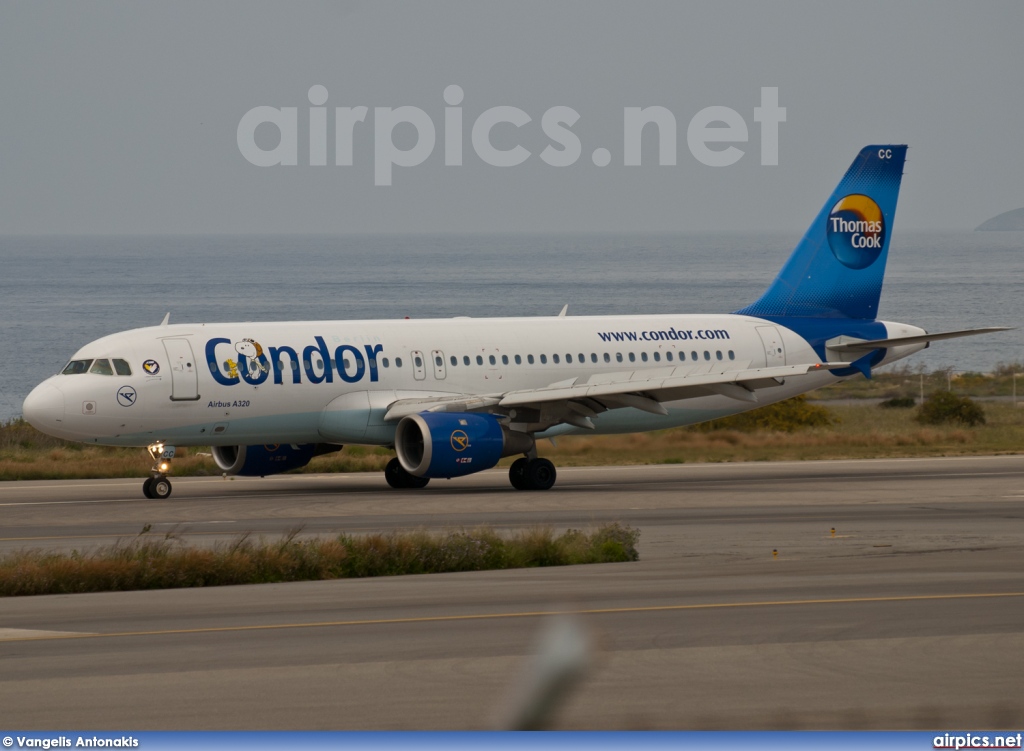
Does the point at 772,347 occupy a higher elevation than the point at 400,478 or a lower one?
higher

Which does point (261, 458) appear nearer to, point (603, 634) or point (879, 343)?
point (879, 343)

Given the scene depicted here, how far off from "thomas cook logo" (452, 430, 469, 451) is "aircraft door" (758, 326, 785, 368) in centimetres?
1002

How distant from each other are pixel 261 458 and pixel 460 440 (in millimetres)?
5882

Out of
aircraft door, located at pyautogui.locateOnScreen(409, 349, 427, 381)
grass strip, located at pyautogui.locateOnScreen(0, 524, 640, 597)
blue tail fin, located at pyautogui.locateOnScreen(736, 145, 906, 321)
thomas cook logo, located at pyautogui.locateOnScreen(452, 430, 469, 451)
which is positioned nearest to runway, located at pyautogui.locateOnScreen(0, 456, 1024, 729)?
grass strip, located at pyautogui.locateOnScreen(0, 524, 640, 597)

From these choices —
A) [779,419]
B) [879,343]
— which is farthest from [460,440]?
[779,419]

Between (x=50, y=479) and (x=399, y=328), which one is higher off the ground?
(x=399, y=328)

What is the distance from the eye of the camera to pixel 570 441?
139ft

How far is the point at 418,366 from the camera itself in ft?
118

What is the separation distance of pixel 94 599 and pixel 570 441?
24.8 metres

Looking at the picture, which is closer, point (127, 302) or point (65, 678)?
point (65, 678)

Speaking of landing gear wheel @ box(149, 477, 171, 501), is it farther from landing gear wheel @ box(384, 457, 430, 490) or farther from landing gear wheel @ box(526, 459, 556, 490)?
landing gear wheel @ box(526, 459, 556, 490)

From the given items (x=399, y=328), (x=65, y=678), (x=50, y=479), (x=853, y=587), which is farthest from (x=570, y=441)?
(x=65, y=678)

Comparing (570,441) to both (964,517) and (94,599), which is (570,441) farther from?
(94,599)

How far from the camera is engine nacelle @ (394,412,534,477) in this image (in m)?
33.0
